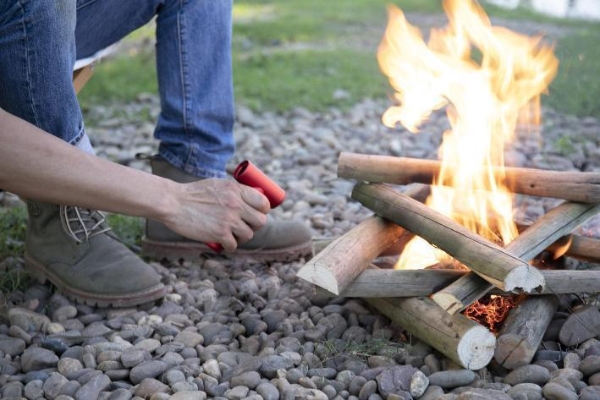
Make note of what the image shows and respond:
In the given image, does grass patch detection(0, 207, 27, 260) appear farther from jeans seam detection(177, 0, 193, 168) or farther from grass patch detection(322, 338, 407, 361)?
grass patch detection(322, 338, 407, 361)

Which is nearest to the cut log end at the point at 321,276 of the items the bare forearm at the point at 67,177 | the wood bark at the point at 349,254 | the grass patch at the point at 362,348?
the wood bark at the point at 349,254

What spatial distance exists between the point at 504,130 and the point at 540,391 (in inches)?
39.4

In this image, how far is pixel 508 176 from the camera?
2.53m

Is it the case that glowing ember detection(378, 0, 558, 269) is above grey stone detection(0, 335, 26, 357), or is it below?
above

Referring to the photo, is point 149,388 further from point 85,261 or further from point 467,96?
point 467,96

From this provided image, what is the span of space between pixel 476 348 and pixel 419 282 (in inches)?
10.6

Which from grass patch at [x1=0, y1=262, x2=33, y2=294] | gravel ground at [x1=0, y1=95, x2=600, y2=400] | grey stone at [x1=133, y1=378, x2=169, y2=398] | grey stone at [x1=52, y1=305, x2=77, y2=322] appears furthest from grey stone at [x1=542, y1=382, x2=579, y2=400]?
grass patch at [x1=0, y1=262, x2=33, y2=294]

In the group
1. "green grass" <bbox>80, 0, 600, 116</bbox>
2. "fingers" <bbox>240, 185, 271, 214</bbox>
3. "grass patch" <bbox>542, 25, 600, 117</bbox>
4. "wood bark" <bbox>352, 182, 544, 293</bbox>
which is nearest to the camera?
"wood bark" <bbox>352, 182, 544, 293</bbox>

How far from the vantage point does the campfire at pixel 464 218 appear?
2.19m

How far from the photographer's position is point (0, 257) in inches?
120

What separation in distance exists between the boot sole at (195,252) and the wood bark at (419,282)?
0.76 meters

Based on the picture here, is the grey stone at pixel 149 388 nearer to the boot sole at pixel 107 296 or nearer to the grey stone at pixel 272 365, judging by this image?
the grey stone at pixel 272 365

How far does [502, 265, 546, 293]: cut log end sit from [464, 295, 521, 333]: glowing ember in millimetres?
245

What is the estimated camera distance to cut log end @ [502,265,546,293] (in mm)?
2073
